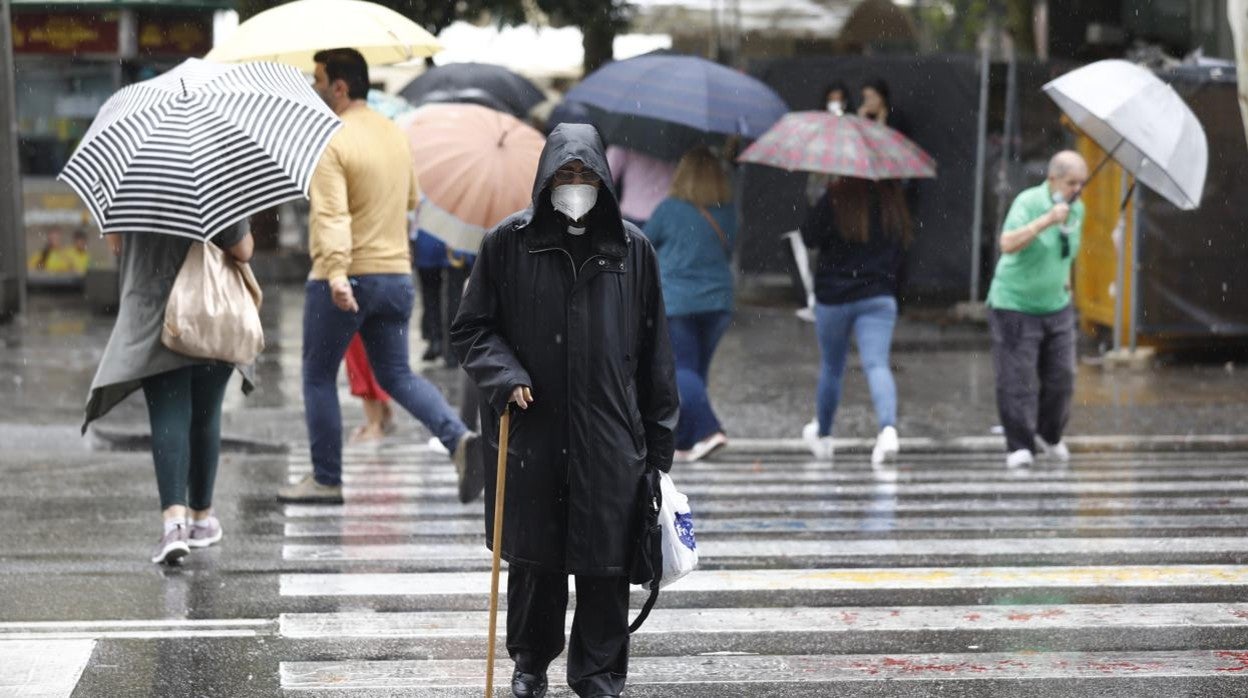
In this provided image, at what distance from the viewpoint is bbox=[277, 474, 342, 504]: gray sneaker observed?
29.4 ft

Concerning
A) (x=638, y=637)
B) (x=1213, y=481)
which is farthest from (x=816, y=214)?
(x=638, y=637)

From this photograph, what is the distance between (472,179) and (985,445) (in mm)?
4015

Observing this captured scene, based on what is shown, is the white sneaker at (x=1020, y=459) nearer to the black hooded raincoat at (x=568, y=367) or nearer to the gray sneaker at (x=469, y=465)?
the gray sneaker at (x=469, y=465)

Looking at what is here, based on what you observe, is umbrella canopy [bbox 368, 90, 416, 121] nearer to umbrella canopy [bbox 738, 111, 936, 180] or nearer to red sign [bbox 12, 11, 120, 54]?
umbrella canopy [bbox 738, 111, 936, 180]

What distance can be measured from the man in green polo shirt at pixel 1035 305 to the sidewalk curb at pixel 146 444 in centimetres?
430

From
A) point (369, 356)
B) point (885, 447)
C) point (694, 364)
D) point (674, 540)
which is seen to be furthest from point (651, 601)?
point (885, 447)

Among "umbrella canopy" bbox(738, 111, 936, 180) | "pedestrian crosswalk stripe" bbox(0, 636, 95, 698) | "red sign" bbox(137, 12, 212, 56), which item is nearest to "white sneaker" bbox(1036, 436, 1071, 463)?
"umbrella canopy" bbox(738, 111, 936, 180)

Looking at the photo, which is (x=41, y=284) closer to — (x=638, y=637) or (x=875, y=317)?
(x=875, y=317)

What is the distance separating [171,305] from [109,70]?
1291 cm

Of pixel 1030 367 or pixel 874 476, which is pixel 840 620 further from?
pixel 1030 367

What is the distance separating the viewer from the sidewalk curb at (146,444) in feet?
36.0

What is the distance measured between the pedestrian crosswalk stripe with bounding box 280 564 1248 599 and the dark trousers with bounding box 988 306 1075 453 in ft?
9.03

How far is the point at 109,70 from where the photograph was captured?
63.9 feet

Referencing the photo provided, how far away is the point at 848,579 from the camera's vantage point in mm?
7512
